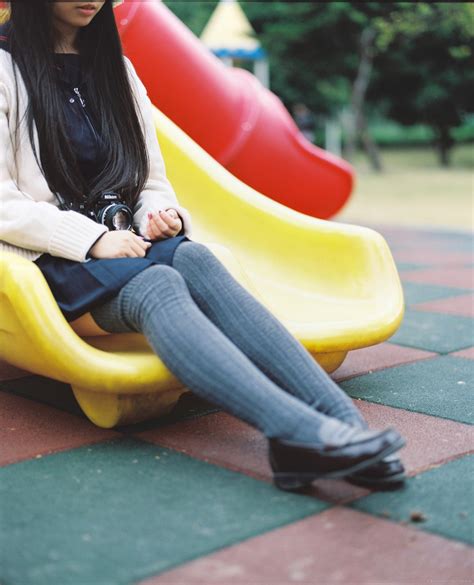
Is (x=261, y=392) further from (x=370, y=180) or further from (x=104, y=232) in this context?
(x=370, y=180)

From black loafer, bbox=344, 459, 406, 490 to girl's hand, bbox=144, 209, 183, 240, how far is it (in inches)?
32.0

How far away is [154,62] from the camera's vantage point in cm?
516

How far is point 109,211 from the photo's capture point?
7.79 ft

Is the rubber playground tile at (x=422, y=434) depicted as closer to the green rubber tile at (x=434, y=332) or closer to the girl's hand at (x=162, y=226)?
the girl's hand at (x=162, y=226)

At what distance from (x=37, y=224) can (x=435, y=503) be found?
45.1 inches

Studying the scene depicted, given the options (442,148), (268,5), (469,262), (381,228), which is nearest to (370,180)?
(268,5)

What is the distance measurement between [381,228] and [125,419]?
5918mm

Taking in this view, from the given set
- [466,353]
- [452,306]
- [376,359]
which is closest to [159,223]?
[376,359]

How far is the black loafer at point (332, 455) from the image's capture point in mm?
1761

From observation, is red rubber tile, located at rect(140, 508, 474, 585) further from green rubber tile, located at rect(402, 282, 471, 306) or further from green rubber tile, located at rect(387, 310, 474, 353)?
green rubber tile, located at rect(402, 282, 471, 306)

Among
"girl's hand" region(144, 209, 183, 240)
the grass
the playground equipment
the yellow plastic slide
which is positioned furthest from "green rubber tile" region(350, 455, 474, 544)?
the grass

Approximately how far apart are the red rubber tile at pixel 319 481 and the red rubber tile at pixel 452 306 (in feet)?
5.50

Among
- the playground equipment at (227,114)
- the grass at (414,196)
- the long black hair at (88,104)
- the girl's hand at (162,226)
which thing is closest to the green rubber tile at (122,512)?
the girl's hand at (162,226)

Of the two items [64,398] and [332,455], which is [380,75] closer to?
[64,398]
